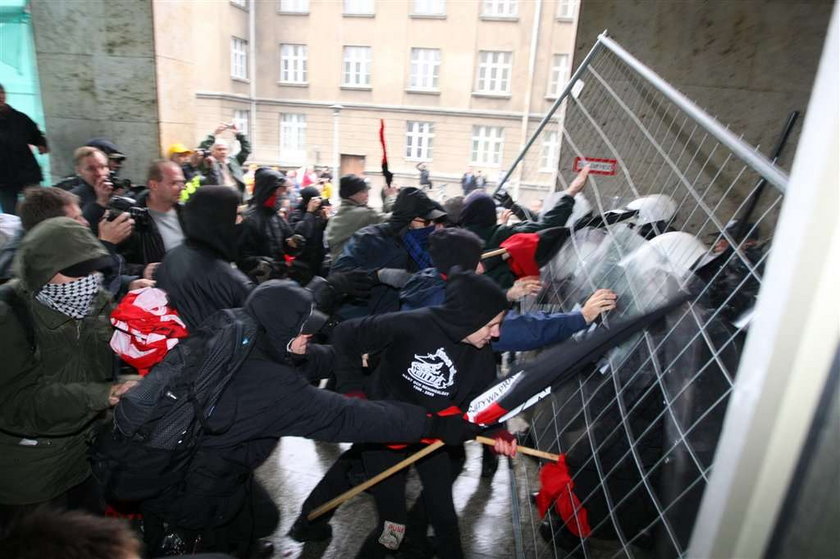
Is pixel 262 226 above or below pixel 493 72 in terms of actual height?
below

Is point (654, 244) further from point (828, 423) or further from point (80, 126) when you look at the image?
point (80, 126)

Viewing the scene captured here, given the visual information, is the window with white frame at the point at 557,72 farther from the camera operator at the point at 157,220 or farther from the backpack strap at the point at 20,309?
the backpack strap at the point at 20,309

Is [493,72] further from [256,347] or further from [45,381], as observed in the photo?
[45,381]

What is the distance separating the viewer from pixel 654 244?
2.21 metres

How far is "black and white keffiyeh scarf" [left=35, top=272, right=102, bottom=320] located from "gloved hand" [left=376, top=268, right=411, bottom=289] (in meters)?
1.54

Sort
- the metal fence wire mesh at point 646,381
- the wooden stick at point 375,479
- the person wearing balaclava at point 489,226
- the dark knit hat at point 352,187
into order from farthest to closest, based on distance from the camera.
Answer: the dark knit hat at point 352,187
the person wearing balaclava at point 489,226
the wooden stick at point 375,479
the metal fence wire mesh at point 646,381

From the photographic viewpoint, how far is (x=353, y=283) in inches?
126

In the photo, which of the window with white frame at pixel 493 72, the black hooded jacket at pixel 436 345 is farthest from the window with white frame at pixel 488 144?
the black hooded jacket at pixel 436 345

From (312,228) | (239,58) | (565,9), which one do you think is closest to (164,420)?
(312,228)

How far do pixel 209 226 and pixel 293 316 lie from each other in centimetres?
100

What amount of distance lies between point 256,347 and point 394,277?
1353 mm

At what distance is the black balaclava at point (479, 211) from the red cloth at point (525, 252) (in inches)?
22.8

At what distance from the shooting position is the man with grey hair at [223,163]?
231 inches

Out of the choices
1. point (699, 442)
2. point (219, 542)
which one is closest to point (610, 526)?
point (699, 442)
